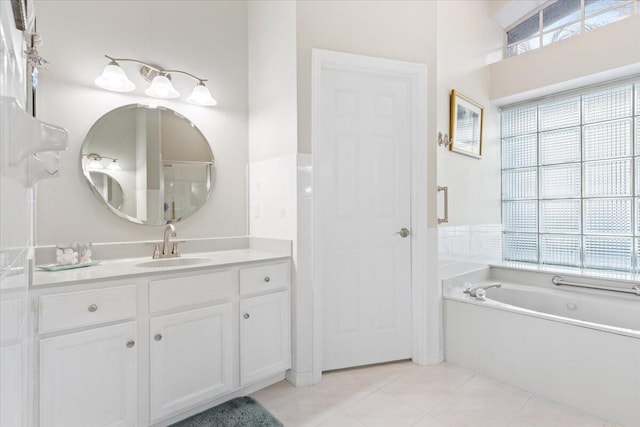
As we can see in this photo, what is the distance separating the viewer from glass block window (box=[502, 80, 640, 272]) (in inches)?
120

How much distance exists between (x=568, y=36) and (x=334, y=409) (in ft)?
12.3

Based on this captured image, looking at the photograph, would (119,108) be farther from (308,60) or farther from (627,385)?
(627,385)

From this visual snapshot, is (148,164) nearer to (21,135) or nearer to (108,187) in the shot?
(108,187)

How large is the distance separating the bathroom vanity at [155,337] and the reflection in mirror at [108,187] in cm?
38

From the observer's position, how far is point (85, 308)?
1.59 meters

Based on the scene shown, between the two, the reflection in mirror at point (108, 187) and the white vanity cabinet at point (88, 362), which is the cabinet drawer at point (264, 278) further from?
the reflection in mirror at point (108, 187)

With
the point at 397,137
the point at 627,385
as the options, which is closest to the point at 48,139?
the point at 397,137

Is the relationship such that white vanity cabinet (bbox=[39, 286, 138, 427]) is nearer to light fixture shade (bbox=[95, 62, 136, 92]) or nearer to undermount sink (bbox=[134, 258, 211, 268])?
undermount sink (bbox=[134, 258, 211, 268])

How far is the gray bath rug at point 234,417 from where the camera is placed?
1.90 m

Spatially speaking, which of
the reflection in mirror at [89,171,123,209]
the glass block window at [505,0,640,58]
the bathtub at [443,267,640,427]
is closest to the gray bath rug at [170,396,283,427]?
the reflection in mirror at [89,171,123,209]

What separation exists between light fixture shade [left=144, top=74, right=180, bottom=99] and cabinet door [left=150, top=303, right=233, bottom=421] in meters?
1.45

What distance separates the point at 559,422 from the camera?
6.40 feet

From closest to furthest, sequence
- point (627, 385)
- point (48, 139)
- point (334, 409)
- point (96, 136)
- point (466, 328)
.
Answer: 1. point (48, 139)
2. point (627, 385)
3. point (334, 409)
4. point (96, 136)
5. point (466, 328)

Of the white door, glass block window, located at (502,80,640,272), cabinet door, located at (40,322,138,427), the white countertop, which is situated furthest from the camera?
glass block window, located at (502,80,640,272)
